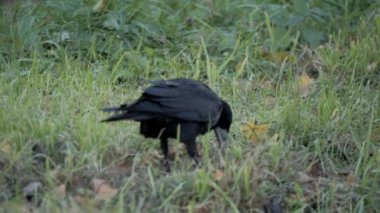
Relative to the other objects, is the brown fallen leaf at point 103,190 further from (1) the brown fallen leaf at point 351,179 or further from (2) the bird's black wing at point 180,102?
(1) the brown fallen leaf at point 351,179

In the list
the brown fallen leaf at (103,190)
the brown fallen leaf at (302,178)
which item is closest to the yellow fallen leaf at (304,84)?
the brown fallen leaf at (302,178)

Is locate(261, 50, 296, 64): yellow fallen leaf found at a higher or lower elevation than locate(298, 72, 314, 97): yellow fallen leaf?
higher

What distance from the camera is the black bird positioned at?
15.1 feet

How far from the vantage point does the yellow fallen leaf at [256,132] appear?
5.28 m

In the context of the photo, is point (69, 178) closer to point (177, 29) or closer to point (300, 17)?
point (177, 29)

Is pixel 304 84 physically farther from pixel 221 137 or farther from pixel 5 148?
pixel 5 148

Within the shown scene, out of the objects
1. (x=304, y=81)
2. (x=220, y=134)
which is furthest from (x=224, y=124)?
(x=304, y=81)

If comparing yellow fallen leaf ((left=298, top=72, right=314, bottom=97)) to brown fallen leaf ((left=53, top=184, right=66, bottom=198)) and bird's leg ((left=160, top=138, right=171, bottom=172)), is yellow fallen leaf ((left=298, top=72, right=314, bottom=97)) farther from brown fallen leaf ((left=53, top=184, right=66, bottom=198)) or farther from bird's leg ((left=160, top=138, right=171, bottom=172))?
brown fallen leaf ((left=53, top=184, right=66, bottom=198))

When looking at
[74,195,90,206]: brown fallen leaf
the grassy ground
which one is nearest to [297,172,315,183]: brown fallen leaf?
the grassy ground

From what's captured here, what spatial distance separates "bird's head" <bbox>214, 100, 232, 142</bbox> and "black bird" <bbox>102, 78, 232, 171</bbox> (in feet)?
0.26

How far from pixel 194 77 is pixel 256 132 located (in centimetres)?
94

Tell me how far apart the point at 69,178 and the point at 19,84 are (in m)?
1.36

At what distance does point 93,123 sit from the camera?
4.97m

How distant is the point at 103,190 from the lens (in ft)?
14.5
